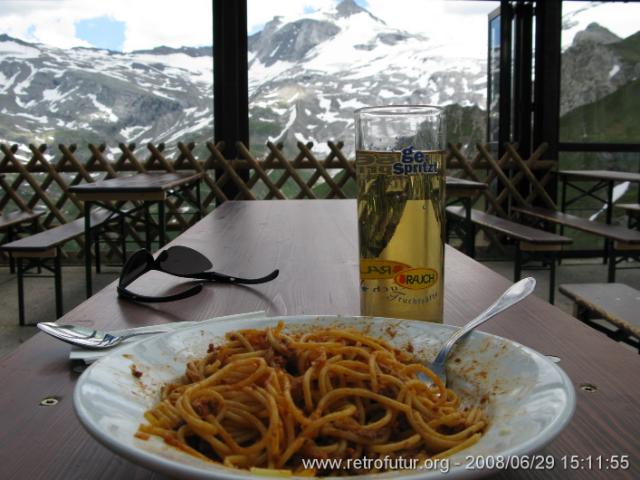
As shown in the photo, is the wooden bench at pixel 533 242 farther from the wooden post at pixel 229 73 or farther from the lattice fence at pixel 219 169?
the wooden post at pixel 229 73

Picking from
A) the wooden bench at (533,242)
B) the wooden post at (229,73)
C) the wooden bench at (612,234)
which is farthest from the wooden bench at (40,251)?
the wooden bench at (612,234)

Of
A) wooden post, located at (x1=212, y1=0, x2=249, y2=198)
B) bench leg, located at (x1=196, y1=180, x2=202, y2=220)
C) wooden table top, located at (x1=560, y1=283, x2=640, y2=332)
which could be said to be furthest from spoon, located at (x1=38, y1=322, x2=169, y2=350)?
wooden post, located at (x1=212, y1=0, x2=249, y2=198)

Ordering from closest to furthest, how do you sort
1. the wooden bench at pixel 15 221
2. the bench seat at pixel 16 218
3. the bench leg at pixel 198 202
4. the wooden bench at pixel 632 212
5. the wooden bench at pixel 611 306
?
the wooden bench at pixel 611 306 → the bench seat at pixel 16 218 → the wooden bench at pixel 15 221 → the wooden bench at pixel 632 212 → the bench leg at pixel 198 202

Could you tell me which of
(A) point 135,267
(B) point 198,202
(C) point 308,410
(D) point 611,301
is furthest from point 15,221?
(C) point 308,410

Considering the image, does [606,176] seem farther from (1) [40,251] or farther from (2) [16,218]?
(2) [16,218]

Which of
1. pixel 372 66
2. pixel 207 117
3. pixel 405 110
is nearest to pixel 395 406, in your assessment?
pixel 405 110

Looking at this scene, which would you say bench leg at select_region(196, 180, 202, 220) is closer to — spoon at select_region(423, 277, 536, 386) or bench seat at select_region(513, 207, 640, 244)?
bench seat at select_region(513, 207, 640, 244)

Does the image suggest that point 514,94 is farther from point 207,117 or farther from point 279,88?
point 207,117
